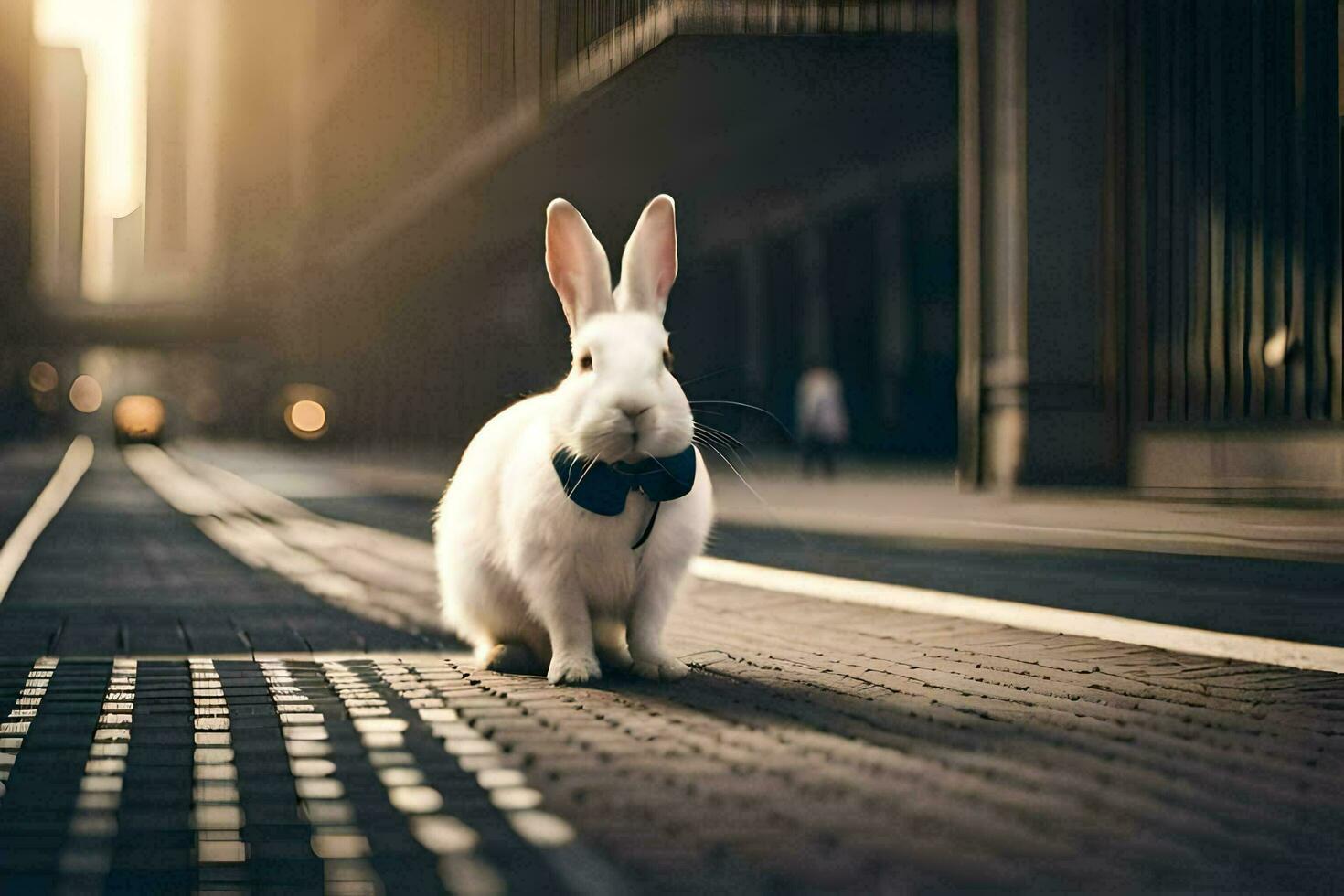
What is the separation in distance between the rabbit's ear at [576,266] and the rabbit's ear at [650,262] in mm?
60

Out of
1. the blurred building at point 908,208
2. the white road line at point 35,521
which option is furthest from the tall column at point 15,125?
the white road line at point 35,521

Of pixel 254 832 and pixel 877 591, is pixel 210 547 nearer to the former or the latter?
pixel 877 591

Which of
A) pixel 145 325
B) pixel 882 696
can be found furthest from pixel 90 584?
pixel 145 325

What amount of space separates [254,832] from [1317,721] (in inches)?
111

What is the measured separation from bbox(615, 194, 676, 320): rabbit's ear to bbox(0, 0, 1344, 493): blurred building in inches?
10.9

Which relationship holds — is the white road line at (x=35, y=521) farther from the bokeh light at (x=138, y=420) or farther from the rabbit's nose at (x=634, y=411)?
the bokeh light at (x=138, y=420)

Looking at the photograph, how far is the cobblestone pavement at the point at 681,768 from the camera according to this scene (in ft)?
9.91

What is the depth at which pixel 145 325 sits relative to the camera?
86.8 metres

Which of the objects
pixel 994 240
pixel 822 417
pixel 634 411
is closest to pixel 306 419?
pixel 822 417

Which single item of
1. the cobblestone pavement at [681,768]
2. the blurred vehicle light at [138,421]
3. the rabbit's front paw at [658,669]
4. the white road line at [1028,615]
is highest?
the blurred vehicle light at [138,421]

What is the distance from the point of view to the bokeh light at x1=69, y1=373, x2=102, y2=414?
5320 inches

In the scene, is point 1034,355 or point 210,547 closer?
point 210,547

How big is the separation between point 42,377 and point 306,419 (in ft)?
156

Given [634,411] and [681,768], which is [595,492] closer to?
[634,411]
